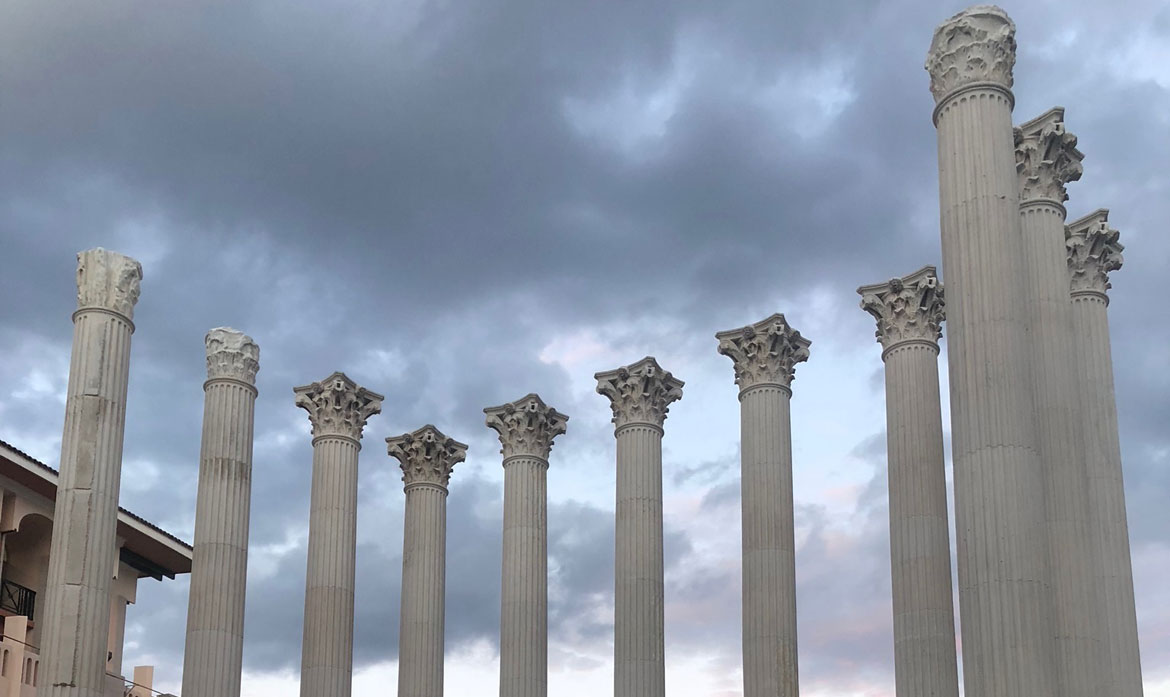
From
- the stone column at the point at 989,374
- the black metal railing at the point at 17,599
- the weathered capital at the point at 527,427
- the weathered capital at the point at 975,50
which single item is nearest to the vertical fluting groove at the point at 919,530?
the stone column at the point at 989,374

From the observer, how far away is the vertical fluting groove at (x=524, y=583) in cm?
6719

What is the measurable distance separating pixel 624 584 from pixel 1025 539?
86.4 ft

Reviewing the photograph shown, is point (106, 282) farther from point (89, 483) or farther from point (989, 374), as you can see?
point (989, 374)

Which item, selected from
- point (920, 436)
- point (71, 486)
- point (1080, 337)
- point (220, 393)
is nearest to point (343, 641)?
point (220, 393)

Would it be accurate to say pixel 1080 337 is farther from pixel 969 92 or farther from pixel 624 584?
pixel 624 584

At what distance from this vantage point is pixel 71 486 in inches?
2117

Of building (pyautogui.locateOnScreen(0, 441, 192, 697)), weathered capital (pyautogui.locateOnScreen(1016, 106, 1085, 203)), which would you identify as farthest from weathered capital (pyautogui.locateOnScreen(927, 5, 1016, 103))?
building (pyautogui.locateOnScreen(0, 441, 192, 697))

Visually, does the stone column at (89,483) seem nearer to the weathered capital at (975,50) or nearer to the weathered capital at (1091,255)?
the weathered capital at (975,50)

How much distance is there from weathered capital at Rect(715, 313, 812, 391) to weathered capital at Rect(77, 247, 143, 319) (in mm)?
22309

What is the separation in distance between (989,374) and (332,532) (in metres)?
32.5

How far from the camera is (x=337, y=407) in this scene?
70.2 metres

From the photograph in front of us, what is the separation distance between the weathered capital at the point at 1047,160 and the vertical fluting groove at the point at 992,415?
132 inches

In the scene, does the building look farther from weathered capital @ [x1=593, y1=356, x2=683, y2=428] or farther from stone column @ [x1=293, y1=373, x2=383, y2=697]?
weathered capital @ [x1=593, y1=356, x2=683, y2=428]

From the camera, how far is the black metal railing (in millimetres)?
76875
